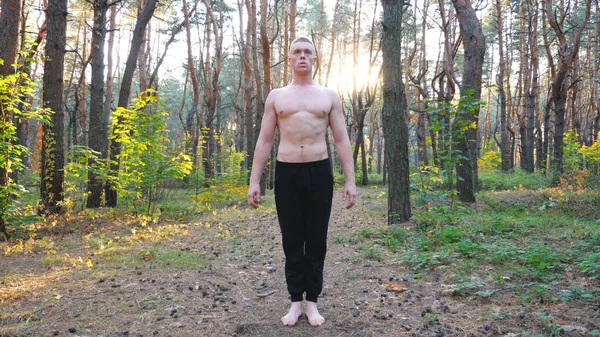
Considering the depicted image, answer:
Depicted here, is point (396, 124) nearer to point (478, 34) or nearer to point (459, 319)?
point (478, 34)

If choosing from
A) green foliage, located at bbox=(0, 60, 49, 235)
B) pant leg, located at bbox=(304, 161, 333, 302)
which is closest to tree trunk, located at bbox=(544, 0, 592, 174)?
pant leg, located at bbox=(304, 161, 333, 302)

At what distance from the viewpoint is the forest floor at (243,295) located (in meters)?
3.05

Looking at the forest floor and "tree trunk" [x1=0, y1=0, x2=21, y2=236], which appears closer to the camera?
the forest floor

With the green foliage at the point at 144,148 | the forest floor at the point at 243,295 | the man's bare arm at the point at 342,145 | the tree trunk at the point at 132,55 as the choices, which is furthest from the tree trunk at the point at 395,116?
the tree trunk at the point at 132,55

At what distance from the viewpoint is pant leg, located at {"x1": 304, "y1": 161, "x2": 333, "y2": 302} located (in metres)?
3.23

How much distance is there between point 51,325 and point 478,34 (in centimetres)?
970

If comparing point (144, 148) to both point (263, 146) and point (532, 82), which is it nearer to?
point (263, 146)

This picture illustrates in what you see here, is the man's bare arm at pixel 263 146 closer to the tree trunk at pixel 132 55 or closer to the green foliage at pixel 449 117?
the green foliage at pixel 449 117

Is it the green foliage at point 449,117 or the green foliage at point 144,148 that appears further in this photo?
the green foliage at point 144,148

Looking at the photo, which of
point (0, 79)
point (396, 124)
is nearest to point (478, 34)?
point (396, 124)

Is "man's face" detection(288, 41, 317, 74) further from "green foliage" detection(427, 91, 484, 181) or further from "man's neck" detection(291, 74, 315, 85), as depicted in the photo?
"green foliage" detection(427, 91, 484, 181)

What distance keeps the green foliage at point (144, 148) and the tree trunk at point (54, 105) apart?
117 centimetres

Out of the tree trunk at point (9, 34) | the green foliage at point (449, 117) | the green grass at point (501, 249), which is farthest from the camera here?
the tree trunk at point (9, 34)

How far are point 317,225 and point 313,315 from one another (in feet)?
2.59
